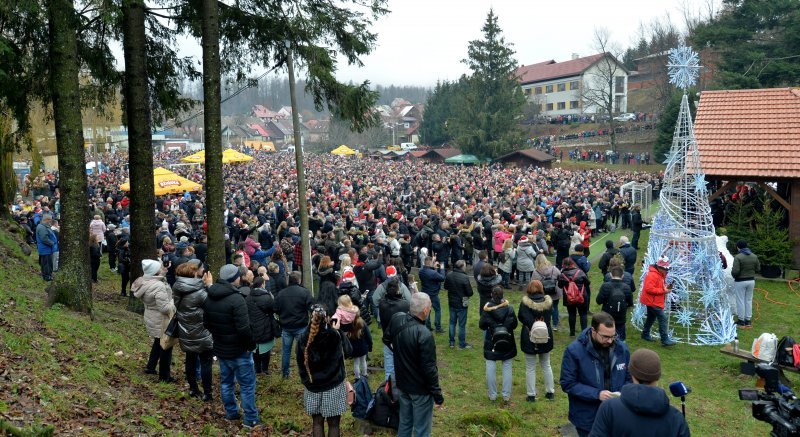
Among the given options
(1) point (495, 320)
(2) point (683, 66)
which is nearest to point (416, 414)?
(1) point (495, 320)

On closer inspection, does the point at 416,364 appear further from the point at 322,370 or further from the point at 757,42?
the point at 757,42

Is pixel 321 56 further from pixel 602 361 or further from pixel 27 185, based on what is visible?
pixel 27 185

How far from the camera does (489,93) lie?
5316 cm

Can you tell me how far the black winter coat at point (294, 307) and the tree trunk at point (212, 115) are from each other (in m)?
2.29

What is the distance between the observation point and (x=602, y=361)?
458 cm

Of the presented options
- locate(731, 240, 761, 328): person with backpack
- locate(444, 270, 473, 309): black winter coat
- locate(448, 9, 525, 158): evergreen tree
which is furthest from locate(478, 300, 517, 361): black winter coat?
locate(448, 9, 525, 158): evergreen tree

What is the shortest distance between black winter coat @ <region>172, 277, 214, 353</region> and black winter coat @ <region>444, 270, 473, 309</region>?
4.20 m

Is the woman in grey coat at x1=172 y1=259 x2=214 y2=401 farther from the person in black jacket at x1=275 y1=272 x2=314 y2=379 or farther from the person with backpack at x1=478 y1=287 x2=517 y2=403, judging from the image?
the person with backpack at x1=478 y1=287 x2=517 y2=403

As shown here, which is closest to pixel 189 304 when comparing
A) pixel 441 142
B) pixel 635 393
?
pixel 635 393

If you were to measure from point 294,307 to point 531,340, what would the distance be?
2994mm

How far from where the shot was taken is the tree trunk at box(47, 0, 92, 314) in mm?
7961

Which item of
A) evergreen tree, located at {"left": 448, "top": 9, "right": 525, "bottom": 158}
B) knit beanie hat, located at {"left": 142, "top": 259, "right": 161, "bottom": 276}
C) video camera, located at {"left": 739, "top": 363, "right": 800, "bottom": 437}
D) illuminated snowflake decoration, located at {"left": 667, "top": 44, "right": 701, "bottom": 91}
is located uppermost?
evergreen tree, located at {"left": 448, "top": 9, "right": 525, "bottom": 158}

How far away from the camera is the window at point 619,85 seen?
7199 centimetres

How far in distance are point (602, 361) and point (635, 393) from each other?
126cm
